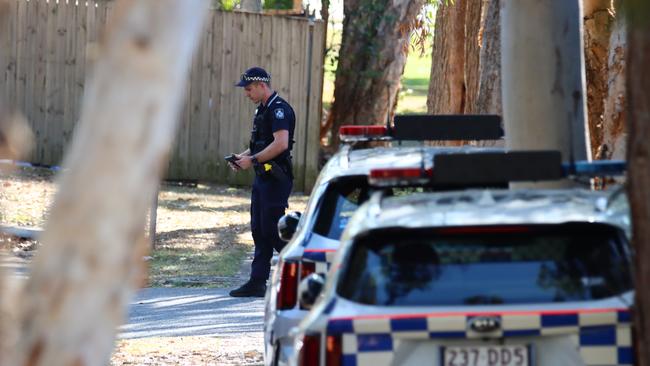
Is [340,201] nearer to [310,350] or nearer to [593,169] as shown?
[593,169]

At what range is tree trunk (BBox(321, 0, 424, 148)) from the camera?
22281mm

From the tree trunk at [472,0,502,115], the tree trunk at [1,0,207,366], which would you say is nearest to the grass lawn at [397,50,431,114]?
the tree trunk at [472,0,502,115]

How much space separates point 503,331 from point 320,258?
221 cm

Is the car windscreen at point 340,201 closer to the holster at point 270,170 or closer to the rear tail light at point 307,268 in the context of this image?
the rear tail light at point 307,268

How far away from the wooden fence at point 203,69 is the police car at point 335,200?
10908 millimetres

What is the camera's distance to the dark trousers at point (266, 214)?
11.8 meters

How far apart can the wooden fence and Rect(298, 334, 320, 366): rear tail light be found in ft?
46.1

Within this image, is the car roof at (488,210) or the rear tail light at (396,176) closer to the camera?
the car roof at (488,210)

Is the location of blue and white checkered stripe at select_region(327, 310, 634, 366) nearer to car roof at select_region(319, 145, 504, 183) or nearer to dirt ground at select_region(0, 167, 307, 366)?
car roof at select_region(319, 145, 504, 183)

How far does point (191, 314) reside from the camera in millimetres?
11336

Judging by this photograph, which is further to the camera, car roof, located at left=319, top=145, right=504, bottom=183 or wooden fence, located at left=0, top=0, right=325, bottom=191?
wooden fence, located at left=0, top=0, right=325, bottom=191

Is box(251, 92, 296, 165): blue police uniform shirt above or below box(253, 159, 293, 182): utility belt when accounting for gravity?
above

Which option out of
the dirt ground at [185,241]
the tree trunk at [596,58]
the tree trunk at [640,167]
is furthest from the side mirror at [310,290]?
the tree trunk at [596,58]

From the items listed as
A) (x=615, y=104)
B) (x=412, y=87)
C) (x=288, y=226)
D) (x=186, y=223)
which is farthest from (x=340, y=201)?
(x=412, y=87)
